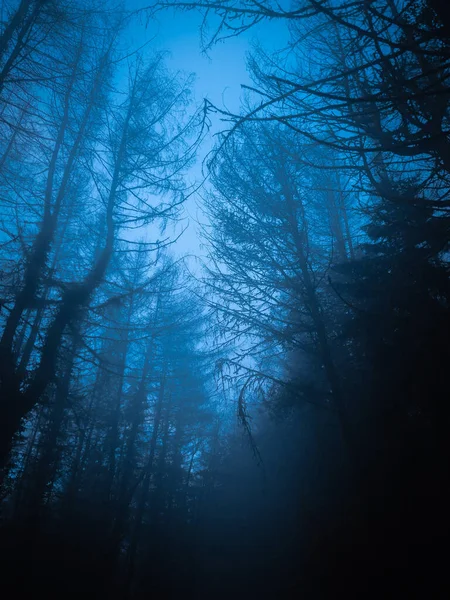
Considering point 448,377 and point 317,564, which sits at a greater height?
point 448,377

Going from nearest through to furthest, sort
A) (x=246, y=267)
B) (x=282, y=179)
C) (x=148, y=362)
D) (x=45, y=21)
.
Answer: (x=45, y=21), (x=246, y=267), (x=282, y=179), (x=148, y=362)

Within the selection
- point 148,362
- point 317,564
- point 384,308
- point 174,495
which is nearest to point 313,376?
point 384,308

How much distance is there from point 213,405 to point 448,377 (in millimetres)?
13728

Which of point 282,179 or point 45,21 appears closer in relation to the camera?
point 45,21

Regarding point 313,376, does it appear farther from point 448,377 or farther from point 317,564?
point 317,564

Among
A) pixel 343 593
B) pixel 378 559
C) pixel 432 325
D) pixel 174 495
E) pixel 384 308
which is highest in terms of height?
pixel 384 308

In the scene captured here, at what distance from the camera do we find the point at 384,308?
17.7 feet

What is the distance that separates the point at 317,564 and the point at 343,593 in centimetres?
94

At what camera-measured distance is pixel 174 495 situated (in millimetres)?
13250

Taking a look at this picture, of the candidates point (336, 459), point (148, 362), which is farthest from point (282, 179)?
point (148, 362)

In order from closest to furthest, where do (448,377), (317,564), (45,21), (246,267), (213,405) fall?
(45,21)
(448,377)
(317,564)
(246,267)
(213,405)

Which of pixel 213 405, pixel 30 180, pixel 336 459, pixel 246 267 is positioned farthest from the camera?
pixel 213 405

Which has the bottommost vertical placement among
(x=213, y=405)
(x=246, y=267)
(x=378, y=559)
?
(x=378, y=559)

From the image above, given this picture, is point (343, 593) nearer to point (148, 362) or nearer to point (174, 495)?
point (148, 362)
